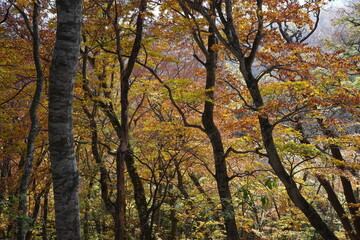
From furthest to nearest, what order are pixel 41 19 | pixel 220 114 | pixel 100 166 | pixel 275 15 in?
pixel 220 114
pixel 41 19
pixel 100 166
pixel 275 15

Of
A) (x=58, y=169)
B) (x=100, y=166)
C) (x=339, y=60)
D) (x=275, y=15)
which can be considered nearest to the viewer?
(x=58, y=169)

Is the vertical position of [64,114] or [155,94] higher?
[155,94]

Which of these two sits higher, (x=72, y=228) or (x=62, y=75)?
(x=62, y=75)

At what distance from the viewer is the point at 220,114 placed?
8.05m

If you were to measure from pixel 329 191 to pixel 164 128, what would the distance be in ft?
19.0

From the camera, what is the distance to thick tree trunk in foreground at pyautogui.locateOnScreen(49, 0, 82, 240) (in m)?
2.29

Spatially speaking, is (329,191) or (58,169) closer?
(58,169)

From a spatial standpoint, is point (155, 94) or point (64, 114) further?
point (155, 94)

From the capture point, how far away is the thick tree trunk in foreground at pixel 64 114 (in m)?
2.29

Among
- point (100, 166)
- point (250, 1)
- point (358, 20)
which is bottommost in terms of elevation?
point (100, 166)

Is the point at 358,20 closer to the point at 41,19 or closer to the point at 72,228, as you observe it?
the point at 41,19

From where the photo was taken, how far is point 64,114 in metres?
2.30

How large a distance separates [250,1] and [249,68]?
4.74 ft

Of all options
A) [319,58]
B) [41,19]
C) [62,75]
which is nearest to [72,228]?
[62,75]
